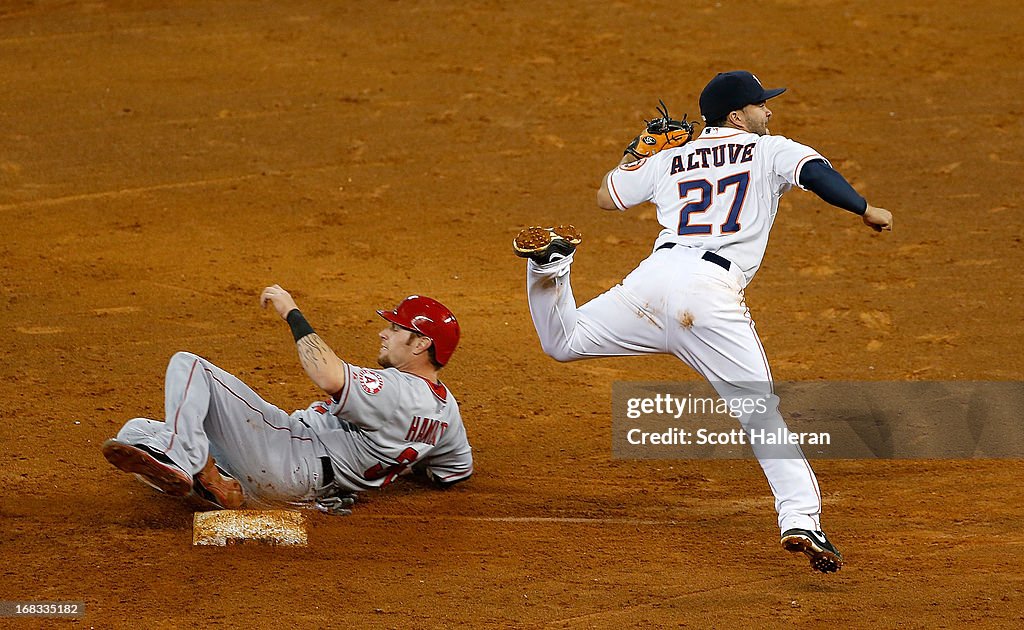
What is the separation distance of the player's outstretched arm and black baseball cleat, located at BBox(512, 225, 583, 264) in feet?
3.01

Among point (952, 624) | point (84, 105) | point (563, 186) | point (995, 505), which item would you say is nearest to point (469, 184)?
point (563, 186)

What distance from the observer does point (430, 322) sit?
5.82m

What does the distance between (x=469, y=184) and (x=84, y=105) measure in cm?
404

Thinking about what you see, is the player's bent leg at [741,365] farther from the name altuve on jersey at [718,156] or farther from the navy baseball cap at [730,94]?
the navy baseball cap at [730,94]

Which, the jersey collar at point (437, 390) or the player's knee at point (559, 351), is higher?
the player's knee at point (559, 351)

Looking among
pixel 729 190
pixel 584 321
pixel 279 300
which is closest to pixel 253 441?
pixel 279 300

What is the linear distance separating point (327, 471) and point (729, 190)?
224cm

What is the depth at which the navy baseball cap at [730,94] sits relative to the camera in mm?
5711

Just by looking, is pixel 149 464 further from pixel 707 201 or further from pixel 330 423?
pixel 707 201

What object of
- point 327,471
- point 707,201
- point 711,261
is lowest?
point 327,471

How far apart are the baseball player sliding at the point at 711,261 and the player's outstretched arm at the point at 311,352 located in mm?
923

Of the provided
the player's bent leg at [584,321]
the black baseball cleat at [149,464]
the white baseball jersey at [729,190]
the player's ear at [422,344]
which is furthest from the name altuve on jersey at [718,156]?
the black baseball cleat at [149,464]

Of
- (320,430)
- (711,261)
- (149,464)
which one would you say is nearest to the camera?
(149,464)

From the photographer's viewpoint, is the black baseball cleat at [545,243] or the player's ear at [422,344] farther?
the player's ear at [422,344]
